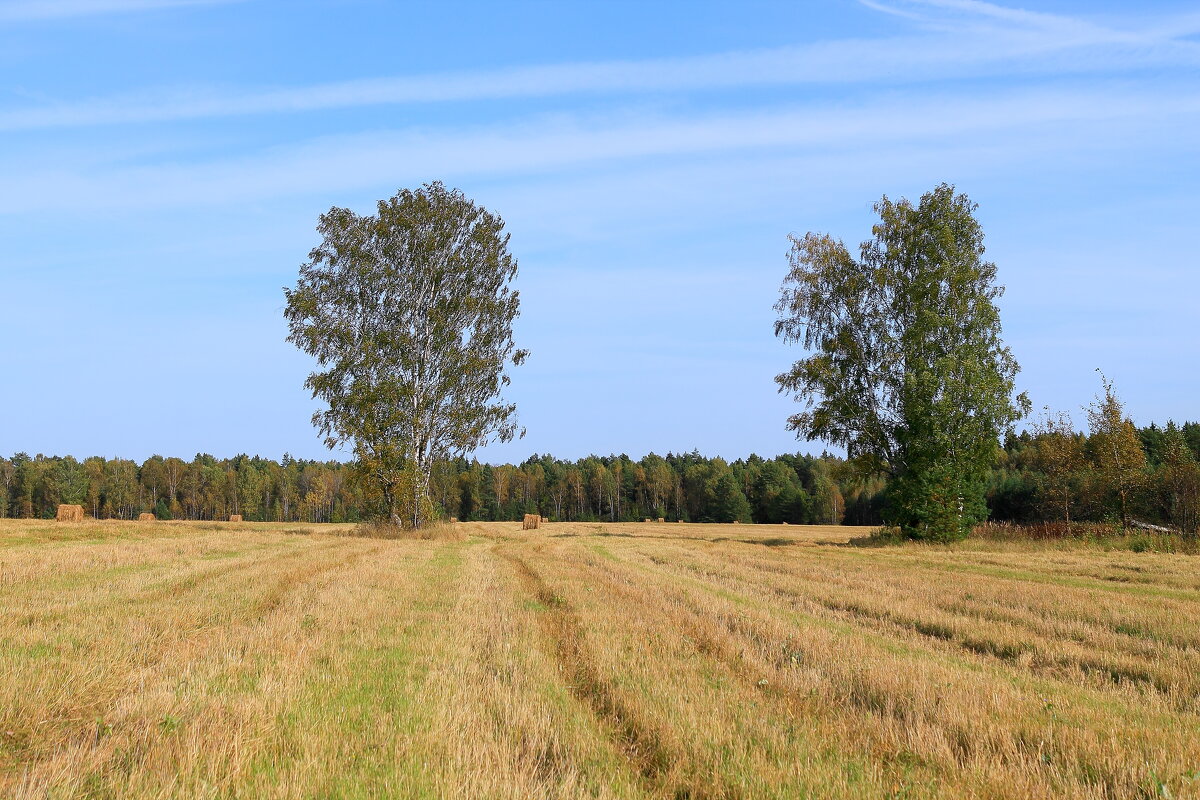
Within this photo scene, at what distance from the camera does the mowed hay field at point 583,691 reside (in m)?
5.22

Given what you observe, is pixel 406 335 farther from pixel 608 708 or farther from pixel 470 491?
pixel 470 491

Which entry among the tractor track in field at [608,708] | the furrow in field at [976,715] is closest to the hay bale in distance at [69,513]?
the tractor track in field at [608,708]

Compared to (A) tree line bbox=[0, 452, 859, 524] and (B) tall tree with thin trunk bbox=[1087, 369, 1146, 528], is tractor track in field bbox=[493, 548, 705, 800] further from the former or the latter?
(A) tree line bbox=[0, 452, 859, 524]

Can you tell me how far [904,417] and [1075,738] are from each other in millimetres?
32745

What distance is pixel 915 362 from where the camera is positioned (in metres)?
37.1

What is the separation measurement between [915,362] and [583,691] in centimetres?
3344

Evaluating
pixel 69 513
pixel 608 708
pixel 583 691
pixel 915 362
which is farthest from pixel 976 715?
pixel 69 513

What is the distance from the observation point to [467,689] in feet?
24.3

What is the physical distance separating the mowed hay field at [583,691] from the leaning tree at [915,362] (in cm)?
2076

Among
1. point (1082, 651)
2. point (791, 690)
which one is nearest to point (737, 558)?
point (1082, 651)

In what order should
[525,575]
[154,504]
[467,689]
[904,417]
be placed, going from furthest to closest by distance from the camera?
[154,504], [904,417], [525,575], [467,689]

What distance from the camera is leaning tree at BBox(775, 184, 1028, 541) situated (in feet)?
115

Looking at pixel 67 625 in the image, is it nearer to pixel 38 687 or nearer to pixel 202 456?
pixel 38 687

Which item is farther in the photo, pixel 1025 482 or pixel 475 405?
pixel 1025 482
